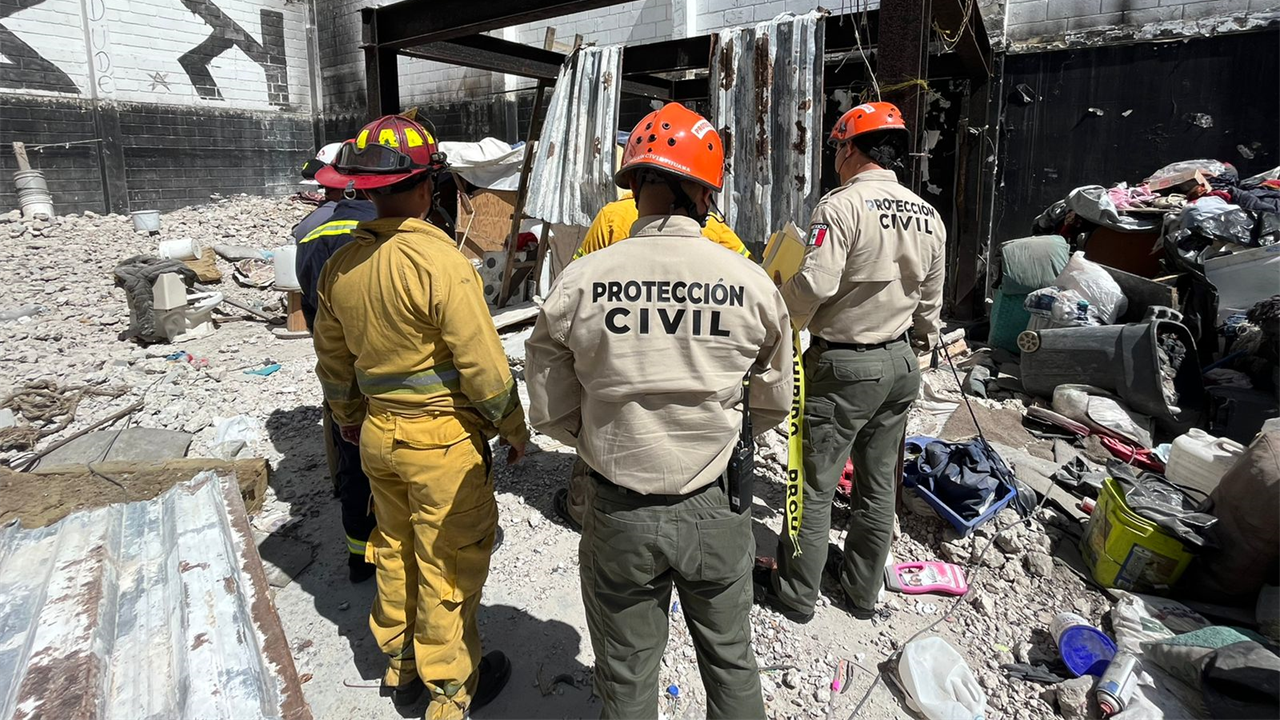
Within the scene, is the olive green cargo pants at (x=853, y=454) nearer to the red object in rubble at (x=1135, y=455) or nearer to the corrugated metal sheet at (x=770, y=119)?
the corrugated metal sheet at (x=770, y=119)

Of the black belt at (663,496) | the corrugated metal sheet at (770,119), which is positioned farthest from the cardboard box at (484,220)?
the black belt at (663,496)

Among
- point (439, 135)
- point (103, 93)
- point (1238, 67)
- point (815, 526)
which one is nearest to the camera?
point (815, 526)

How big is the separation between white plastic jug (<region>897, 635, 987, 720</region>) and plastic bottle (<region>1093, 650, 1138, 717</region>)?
1.23 ft

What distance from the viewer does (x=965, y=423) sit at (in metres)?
4.92

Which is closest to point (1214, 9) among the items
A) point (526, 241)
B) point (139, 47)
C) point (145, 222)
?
point (526, 241)

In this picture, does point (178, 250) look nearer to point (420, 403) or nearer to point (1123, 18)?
point (420, 403)

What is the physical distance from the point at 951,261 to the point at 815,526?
5.69 metres

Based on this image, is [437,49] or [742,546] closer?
[742,546]

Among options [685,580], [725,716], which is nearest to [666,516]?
[685,580]

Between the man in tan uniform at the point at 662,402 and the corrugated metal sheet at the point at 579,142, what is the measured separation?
9.95 ft

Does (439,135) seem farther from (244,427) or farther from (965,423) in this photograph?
(965,423)

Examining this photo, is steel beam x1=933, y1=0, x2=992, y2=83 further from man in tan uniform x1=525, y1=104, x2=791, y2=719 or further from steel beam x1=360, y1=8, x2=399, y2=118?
steel beam x1=360, y1=8, x2=399, y2=118

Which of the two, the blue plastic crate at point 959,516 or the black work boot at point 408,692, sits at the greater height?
the blue plastic crate at point 959,516

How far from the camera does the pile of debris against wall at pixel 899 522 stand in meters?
2.32
